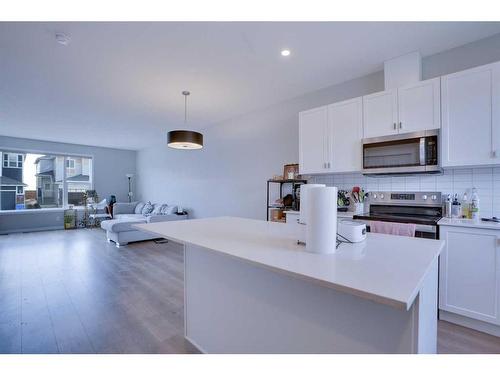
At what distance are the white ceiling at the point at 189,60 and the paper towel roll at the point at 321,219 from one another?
1.84 metres

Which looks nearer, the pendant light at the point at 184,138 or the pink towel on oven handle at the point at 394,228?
the pink towel on oven handle at the point at 394,228

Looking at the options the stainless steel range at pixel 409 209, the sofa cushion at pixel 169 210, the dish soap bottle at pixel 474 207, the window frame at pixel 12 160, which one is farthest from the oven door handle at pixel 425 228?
the window frame at pixel 12 160

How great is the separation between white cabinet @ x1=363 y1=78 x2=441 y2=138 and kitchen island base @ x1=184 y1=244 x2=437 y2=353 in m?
1.76

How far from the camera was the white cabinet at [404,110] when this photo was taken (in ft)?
7.75

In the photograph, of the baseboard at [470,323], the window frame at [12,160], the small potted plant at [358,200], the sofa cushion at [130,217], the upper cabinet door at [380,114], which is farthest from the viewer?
the window frame at [12,160]

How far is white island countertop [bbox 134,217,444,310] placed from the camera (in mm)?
735

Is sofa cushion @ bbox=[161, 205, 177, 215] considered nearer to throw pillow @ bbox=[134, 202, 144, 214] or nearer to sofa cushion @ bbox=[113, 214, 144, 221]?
Answer: sofa cushion @ bbox=[113, 214, 144, 221]

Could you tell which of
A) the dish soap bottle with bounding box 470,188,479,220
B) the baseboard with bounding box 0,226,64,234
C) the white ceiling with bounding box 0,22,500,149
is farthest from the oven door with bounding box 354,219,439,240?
the baseboard with bounding box 0,226,64,234

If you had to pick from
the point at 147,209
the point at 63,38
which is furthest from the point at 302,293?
the point at 147,209

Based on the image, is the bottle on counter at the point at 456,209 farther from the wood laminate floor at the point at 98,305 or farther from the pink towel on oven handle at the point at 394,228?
the wood laminate floor at the point at 98,305

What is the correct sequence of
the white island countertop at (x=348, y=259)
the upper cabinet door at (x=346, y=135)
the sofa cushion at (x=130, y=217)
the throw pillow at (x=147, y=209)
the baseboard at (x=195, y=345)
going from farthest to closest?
the throw pillow at (x=147, y=209)
the sofa cushion at (x=130, y=217)
the upper cabinet door at (x=346, y=135)
the baseboard at (x=195, y=345)
the white island countertop at (x=348, y=259)

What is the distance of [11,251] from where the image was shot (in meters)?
4.58

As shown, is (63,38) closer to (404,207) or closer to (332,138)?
(332,138)
